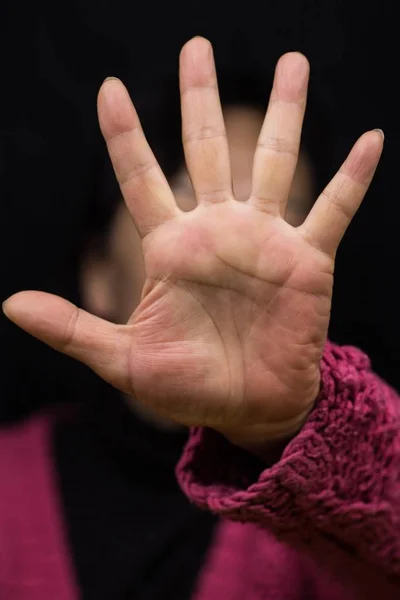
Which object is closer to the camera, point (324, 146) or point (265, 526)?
point (265, 526)

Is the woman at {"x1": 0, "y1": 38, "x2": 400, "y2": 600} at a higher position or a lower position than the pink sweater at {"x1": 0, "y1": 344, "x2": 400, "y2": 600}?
higher

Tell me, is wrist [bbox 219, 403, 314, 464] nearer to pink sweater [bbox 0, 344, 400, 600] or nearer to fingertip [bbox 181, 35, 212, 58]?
pink sweater [bbox 0, 344, 400, 600]

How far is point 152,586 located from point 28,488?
20 cm

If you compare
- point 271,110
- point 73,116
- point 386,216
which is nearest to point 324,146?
point 386,216

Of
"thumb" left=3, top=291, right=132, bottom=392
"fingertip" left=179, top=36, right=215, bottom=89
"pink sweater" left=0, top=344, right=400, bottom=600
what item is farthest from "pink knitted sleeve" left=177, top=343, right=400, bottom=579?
"fingertip" left=179, top=36, right=215, bottom=89

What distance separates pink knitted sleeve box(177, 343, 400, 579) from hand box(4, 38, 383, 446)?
59 millimetres

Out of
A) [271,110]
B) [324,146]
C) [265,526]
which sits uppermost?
[271,110]

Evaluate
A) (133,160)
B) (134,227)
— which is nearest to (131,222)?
(134,227)

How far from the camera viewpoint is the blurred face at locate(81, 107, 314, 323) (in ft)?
2.67

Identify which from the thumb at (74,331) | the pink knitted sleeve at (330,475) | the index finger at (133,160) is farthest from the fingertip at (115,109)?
the pink knitted sleeve at (330,475)

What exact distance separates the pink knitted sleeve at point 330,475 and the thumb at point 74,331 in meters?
0.12

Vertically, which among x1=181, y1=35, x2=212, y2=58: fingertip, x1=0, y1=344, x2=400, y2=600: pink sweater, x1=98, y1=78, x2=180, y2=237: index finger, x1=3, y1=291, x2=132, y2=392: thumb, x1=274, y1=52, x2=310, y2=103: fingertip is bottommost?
x1=0, y1=344, x2=400, y2=600: pink sweater

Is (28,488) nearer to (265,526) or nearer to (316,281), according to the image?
(265,526)

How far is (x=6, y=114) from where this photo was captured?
3.57ft
